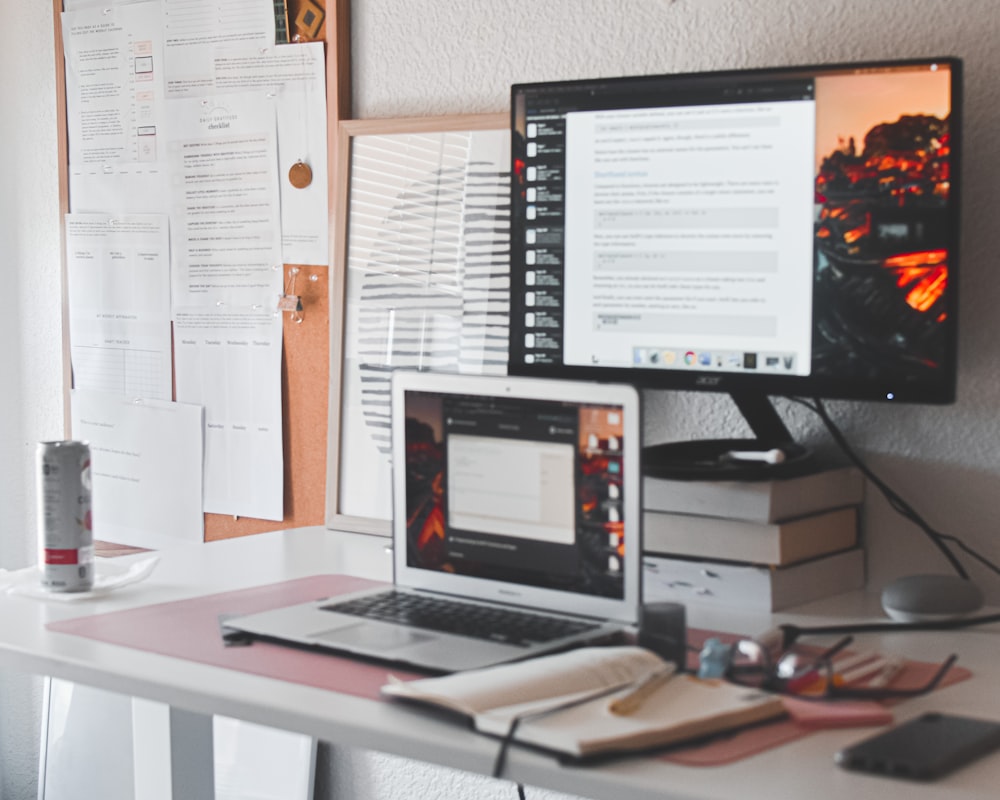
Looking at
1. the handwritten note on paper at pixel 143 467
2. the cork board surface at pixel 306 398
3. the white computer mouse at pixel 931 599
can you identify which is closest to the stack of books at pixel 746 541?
the white computer mouse at pixel 931 599

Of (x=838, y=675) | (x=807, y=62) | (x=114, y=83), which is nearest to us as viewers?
(x=838, y=675)

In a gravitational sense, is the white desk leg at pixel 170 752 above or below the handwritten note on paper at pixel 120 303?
below

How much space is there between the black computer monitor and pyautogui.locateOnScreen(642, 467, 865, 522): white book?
90 mm

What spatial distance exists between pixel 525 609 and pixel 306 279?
0.83 m

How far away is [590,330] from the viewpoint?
56.7 inches

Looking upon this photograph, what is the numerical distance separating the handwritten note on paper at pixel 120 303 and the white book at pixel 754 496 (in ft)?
3.37

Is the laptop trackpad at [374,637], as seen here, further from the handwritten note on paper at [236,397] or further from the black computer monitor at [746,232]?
the handwritten note on paper at [236,397]

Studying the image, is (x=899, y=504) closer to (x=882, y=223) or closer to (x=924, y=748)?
(x=882, y=223)

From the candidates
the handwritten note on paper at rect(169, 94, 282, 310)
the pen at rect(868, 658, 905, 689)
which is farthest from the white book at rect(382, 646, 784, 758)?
the handwritten note on paper at rect(169, 94, 282, 310)

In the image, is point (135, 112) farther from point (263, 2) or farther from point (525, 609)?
point (525, 609)

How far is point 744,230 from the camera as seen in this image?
4.36 feet

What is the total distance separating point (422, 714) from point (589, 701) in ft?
0.40

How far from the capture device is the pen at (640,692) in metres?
0.90

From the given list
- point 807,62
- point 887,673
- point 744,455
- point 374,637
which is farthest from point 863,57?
point 374,637
